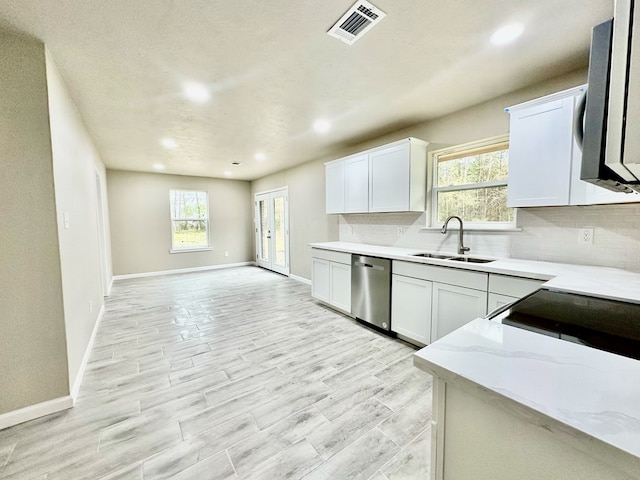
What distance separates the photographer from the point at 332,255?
384 cm

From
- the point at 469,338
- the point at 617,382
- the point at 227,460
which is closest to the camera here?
the point at 617,382

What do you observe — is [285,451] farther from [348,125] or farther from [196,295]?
[196,295]

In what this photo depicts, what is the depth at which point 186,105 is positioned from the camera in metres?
2.87

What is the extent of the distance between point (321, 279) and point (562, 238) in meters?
2.74

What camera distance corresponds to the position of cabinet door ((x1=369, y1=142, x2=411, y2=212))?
10.5 ft

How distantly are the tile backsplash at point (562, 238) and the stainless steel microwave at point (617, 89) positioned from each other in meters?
2.18

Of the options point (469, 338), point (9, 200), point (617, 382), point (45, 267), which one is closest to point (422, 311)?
point (469, 338)

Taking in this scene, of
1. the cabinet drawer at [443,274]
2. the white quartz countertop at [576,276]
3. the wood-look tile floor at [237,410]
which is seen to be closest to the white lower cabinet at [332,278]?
the wood-look tile floor at [237,410]

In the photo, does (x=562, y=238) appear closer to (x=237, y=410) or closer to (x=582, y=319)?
(x=582, y=319)

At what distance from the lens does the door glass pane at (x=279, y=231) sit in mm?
6543

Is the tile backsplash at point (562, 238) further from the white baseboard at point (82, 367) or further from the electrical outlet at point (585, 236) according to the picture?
the white baseboard at point (82, 367)

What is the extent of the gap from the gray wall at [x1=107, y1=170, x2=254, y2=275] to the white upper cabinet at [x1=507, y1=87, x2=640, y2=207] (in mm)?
6612

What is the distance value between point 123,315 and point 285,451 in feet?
11.1

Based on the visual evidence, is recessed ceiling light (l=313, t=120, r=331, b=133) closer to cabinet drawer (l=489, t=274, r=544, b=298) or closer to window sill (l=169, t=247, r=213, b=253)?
cabinet drawer (l=489, t=274, r=544, b=298)
